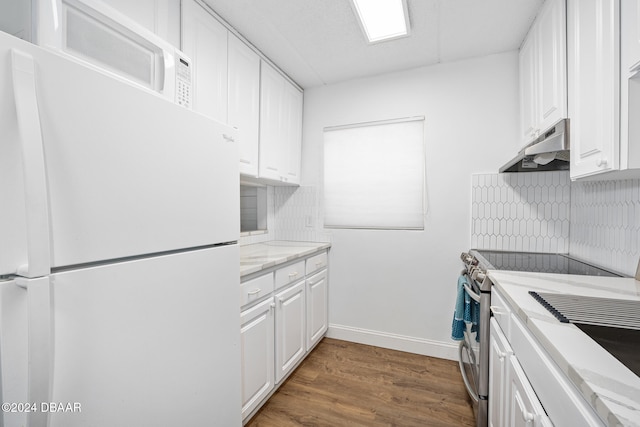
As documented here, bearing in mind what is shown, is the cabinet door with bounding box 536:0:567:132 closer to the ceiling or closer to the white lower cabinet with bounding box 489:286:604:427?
the ceiling

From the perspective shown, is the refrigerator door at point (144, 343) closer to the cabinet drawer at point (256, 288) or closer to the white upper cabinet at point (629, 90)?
the cabinet drawer at point (256, 288)

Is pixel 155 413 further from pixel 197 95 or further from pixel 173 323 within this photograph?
pixel 197 95

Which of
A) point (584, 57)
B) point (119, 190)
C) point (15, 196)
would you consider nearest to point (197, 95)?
point (119, 190)

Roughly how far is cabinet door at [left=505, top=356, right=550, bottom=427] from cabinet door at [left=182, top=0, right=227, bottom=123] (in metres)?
1.84

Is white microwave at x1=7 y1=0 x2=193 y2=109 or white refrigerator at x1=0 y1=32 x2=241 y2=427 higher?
white microwave at x1=7 y1=0 x2=193 y2=109

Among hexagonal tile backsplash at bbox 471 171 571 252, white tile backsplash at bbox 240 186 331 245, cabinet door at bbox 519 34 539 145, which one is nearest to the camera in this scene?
cabinet door at bbox 519 34 539 145

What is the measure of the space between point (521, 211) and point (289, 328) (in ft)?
6.31

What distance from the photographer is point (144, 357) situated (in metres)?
0.81

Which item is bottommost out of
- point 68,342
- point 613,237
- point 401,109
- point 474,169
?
point 68,342

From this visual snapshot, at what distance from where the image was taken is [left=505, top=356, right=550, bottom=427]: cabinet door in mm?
746

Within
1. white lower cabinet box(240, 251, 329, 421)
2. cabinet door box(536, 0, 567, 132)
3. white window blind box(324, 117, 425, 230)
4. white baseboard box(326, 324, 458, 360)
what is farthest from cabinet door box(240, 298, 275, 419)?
cabinet door box(536, 0, 567, 132)

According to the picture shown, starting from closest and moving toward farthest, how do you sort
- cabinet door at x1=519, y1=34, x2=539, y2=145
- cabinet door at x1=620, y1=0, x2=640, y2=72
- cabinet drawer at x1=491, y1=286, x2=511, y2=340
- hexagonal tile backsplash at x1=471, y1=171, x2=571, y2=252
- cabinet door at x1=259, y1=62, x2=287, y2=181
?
cabinet door at x1=620, y1=0, x2=640, y2=72, cabinet drawer at x1=491, y1=286, x2=511, y2=340, cabinet door at x1=519, y1=34, x2=539, y2=145, hexagonal tile backsplash at x1=471, y1=171, x2=571, y2=252, cabinet door at x1=259, y1=62, x2=287, y2=181

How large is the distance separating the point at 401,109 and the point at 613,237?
1.65 metres

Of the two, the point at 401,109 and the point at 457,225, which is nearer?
the point at 457,225
